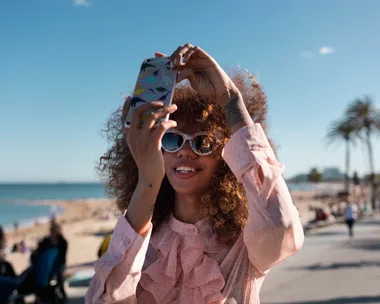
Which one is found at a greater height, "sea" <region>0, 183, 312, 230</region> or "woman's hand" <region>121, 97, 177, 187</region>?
"woman's hand" <region>121, 97, 177, 187</region>

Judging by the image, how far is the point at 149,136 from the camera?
1.16 metres

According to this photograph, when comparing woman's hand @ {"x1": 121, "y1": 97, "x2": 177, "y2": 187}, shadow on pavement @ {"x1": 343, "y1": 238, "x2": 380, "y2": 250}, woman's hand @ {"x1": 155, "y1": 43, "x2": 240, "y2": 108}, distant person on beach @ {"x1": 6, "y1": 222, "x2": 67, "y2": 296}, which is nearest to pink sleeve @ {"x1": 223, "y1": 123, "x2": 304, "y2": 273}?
woman's hand @ {"x1": 155, "y1": 43, "x2": 240, "y2": 108}

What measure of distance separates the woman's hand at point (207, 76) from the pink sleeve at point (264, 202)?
0.15 meters

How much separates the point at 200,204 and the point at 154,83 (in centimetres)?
57

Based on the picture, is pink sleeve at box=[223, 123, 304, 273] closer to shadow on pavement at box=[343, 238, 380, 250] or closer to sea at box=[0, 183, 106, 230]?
sea at box=[0, 183, 106, 230]

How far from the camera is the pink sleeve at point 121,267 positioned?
1.22 m

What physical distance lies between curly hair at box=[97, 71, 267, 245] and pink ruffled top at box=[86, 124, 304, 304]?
5 cm

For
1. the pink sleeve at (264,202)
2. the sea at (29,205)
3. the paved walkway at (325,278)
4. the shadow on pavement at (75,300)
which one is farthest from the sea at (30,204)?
the paved walkway at (325,278)

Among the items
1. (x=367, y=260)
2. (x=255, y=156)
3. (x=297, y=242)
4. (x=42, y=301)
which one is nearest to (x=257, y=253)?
(x=297, y=242)

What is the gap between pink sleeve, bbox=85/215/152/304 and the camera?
1217 millimetres

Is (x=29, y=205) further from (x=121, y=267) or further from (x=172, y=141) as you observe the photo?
(x=121, y=267)

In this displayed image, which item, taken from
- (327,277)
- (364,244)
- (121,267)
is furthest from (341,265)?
(121,267)

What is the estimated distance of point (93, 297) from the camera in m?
1.24

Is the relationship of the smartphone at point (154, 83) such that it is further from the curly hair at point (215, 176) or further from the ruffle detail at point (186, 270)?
the ruffle detail at point (186, 270)
